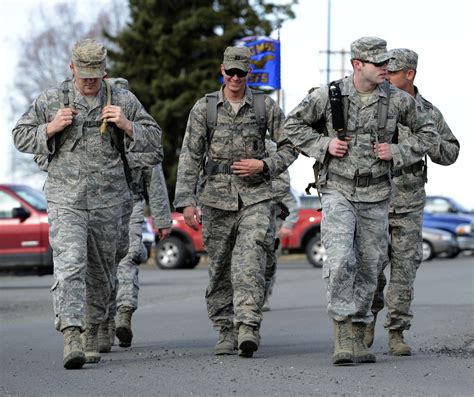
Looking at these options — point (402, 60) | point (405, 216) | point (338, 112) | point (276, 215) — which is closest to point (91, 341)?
point (338, 112)

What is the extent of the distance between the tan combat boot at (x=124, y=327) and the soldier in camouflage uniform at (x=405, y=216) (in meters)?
1.93

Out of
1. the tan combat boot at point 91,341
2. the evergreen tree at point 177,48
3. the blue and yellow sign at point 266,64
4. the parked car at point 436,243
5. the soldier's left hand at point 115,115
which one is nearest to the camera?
the soldier's left hand at point 115,115

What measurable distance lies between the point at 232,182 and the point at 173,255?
19.8 m

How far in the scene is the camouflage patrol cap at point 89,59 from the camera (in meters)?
9.00

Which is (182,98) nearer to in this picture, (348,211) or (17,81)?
(17,81)

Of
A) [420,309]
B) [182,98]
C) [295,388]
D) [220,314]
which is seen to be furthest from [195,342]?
[182,98]

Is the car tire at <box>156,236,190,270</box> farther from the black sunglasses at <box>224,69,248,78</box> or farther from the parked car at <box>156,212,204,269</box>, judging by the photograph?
the black sunglasses at <box>224,69,248,78</box>

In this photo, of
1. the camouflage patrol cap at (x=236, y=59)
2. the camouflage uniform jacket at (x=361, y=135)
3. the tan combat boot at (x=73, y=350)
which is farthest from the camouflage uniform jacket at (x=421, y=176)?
the tan combat boot at (x=73, y=350)

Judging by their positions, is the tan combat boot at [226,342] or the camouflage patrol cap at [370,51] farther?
the tan combat boot at [226,342]

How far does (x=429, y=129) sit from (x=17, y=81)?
216 ft

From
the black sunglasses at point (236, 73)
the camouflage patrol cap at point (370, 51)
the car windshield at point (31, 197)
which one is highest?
the camouflage patrol cap at point (370, 51)

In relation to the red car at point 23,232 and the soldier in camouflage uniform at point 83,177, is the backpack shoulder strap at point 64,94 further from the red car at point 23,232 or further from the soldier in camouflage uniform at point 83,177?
the red car at point 23,232

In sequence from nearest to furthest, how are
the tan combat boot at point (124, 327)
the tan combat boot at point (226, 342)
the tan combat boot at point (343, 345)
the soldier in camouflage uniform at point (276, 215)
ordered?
the tan combat boot at point (343, 345), the tan combat boot at point (226, 342), the soldier in camouflage uniform at point (276, 215), the tan combat boot at point (124, 327)

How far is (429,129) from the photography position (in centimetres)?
938
